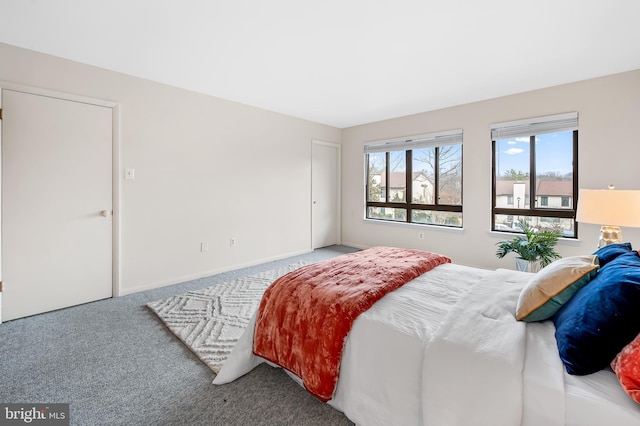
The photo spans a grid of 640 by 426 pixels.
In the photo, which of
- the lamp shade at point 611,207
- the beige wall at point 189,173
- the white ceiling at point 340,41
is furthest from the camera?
the beige wall at point 189,173

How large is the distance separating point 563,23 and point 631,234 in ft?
7.91

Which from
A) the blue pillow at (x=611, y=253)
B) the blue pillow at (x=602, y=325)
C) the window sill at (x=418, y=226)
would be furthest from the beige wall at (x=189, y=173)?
the blue pillow at (x=611, y=253)

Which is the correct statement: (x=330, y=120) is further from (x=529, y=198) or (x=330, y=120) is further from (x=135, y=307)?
(x=135, y=307)

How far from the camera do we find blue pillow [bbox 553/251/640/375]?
0.95 meters

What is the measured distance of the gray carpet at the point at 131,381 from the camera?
60.1 inches

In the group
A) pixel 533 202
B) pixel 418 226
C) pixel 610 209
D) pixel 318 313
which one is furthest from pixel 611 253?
pixel 418 226

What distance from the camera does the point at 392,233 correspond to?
5191mm

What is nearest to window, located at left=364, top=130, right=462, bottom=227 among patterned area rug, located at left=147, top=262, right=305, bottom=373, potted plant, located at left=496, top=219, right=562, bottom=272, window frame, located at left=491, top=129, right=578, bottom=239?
window frame, located at left=491, top=129, right=578, bottom=239

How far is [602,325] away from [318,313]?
115 centimetres

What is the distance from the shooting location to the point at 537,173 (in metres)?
3.81

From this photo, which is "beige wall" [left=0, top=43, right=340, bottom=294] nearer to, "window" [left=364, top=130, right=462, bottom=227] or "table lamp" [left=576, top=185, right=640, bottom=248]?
"window" [left=364, top=130, right=462, bottom=227]

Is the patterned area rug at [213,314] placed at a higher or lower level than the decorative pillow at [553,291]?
lower

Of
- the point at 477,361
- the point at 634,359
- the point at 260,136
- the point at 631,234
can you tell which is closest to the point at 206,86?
the point at 260,136

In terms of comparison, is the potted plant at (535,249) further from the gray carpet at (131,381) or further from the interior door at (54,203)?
the interior door at (54,203)
